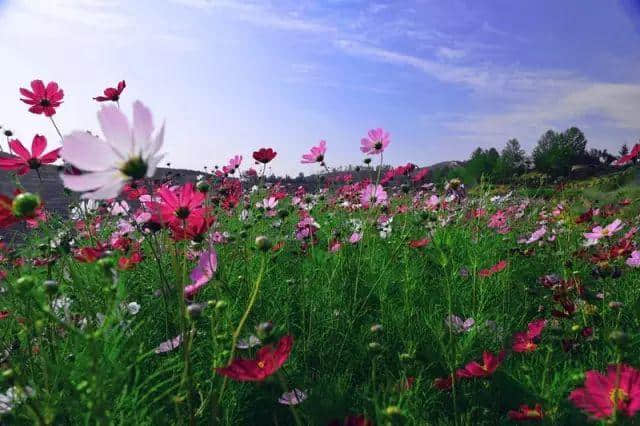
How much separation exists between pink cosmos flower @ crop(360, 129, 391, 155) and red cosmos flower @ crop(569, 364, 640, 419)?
116cm

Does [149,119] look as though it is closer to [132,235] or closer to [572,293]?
[572,293]

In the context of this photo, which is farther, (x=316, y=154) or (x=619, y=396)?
(x=316, y=154)

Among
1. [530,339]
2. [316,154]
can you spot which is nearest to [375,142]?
[316,154]

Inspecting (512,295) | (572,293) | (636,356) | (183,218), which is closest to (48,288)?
(183,218)

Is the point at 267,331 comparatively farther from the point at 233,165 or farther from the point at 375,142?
the point at 233,165

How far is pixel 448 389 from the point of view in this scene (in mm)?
1075

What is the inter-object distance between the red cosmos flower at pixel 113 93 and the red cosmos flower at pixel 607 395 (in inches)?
59.6

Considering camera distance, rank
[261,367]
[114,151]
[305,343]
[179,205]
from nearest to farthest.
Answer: [114,151] < [261,367] < [179,205] < [305,343]

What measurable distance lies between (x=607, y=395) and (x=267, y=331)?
1.57 ft

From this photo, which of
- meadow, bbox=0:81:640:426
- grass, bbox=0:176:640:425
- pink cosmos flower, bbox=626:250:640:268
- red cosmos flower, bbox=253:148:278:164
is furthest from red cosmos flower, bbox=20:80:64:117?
pink cosmos flower, bbox=626:250:640:268

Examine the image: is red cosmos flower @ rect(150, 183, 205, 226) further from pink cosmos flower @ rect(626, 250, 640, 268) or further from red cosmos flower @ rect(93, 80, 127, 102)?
pink cosmos flower @ rect(626, 250, 640, 268)

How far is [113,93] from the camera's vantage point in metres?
1.50

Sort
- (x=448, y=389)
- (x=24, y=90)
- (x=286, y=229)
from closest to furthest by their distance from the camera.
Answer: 1. (x=448, y=389)
2. (x=24, y=90)
3. (x=286, y=229)

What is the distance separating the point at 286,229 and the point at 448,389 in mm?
1976
